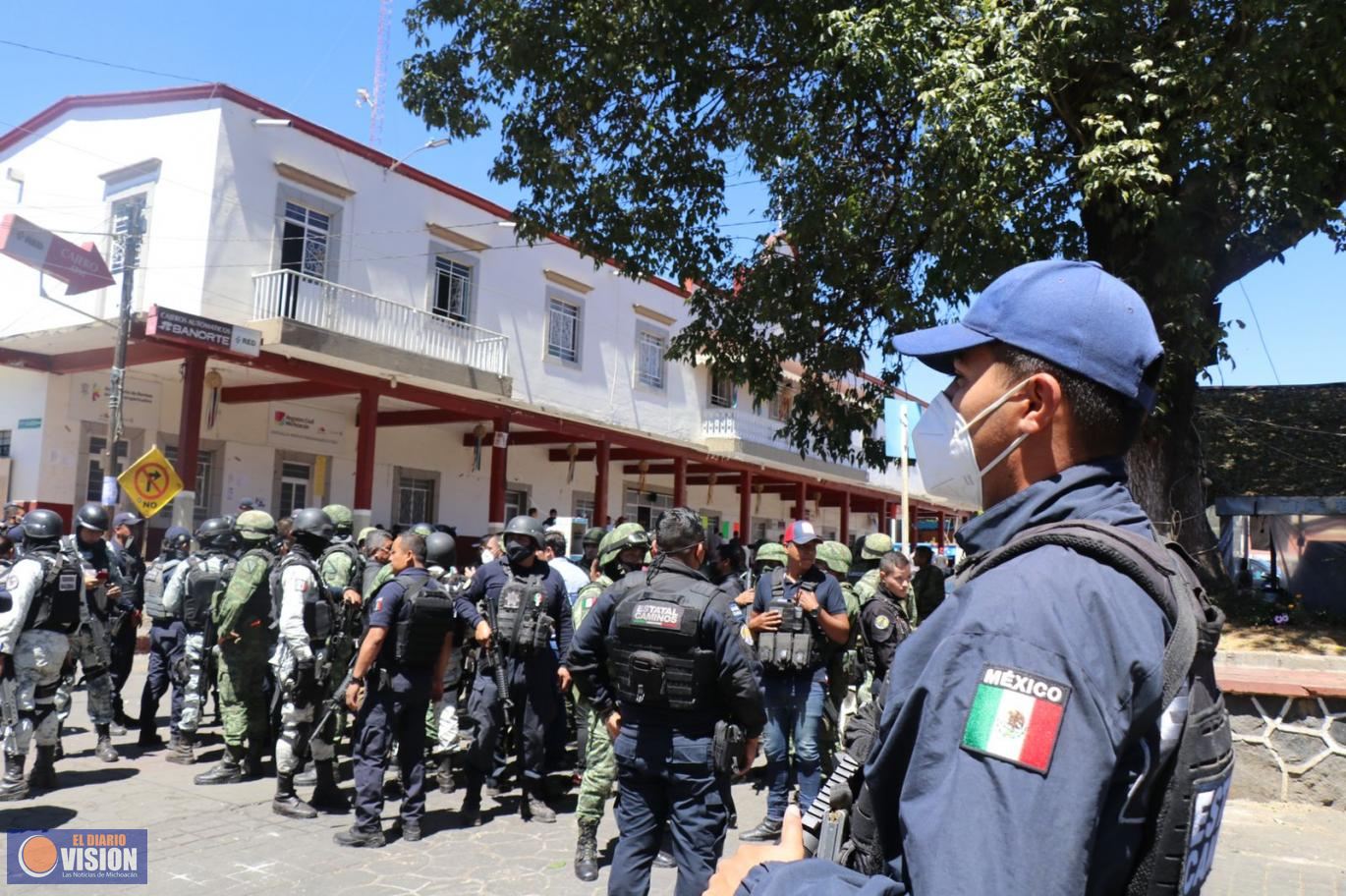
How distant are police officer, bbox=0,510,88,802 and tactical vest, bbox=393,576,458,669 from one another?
268cm

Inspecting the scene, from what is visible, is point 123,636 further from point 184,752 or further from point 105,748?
point 184,752

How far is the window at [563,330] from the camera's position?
21062 mm

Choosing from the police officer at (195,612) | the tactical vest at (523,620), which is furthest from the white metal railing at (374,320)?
the tactical vest at (523,620)

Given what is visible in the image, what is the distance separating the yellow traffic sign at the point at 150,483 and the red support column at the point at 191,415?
130 cm

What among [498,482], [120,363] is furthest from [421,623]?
[498,482]

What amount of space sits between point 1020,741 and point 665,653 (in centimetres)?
330

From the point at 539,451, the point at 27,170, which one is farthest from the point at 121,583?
the point at 539,451

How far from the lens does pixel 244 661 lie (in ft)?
23.2

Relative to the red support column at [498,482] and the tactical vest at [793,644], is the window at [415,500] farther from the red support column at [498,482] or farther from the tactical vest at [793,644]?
the tactical vest at [793,644]

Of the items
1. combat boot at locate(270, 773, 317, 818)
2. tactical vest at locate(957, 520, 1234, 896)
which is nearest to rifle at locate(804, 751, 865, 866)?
tactical vest at locate(957, 520, 1234, 896)

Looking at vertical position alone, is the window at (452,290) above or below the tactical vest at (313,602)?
above

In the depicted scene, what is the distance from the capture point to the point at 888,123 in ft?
31.5

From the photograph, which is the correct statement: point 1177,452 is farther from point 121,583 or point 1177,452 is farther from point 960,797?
point 121,583

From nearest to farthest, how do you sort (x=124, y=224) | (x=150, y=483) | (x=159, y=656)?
(x=159, y=656) → (x=150, y=483) → (x=124, y=224)
